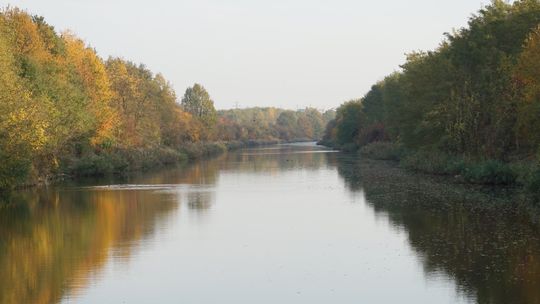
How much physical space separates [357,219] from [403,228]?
3700 millimetres

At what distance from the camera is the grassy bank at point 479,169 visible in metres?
32.7

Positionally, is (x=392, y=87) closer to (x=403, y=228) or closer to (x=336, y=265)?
(x=403, y=228)

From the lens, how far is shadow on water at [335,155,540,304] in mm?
17328

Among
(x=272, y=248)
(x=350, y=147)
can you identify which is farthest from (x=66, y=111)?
(x=350, y=147)

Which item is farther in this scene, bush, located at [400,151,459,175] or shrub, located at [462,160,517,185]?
bush, located at [400,151,459,175]

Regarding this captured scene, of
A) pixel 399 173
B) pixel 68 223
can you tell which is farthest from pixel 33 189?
pixel 399 173

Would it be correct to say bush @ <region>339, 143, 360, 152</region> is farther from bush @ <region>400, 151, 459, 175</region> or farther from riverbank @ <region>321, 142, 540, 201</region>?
bush @ <region>400, 151, 459, 175</region>

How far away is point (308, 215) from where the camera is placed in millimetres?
33312

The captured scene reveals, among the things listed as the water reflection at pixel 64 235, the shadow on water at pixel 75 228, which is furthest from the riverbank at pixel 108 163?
the water reflection at pixel 64 235

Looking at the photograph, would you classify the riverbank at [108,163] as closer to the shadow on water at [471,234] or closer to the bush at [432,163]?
the shadow on water at [471,234]

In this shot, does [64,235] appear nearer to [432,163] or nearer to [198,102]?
[432,163]

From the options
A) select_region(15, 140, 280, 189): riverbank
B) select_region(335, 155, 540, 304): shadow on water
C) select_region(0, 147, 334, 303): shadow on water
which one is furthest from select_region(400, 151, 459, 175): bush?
select_region(15, 140, 280, 189): riverbank

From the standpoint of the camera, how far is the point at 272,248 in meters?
24.1

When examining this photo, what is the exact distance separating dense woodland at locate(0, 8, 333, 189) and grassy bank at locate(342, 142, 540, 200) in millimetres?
25041
